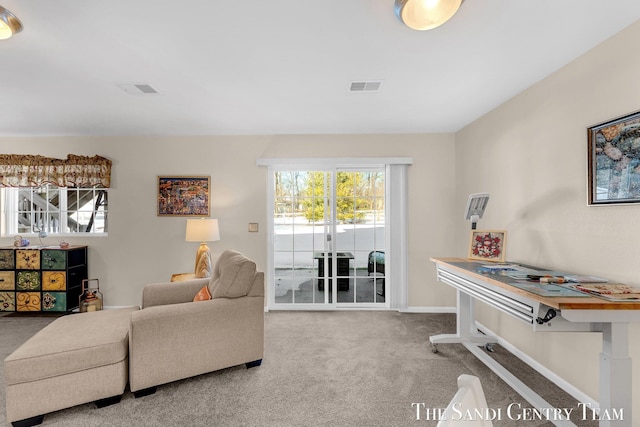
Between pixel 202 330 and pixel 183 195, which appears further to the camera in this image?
pixel 183 195

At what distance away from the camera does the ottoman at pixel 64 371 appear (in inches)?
69.6

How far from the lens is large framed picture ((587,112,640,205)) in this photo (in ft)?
5.56

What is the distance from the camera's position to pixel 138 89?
2.58 metres

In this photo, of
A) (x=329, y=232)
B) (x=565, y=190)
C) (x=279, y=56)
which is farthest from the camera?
(x=329, y=232)

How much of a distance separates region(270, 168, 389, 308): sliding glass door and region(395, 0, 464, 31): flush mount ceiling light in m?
2.51

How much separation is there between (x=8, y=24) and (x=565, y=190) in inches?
145

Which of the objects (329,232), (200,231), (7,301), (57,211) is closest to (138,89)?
(200,231)

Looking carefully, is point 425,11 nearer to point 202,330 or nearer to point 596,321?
point 596,321

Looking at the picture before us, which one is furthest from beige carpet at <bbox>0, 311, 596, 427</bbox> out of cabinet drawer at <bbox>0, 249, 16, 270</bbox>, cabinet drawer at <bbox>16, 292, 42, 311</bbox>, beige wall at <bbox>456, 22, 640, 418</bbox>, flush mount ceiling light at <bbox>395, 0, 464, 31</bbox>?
flush mount ceiling light at <bbox>395, 0, 464, 31</bbox>

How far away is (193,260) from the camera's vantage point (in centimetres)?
397

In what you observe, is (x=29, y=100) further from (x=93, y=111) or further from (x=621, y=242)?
(x=621, y=242)

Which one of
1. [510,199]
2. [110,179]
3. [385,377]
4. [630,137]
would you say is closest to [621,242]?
[630,137]

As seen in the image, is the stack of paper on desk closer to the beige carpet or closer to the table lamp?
the beige carpet

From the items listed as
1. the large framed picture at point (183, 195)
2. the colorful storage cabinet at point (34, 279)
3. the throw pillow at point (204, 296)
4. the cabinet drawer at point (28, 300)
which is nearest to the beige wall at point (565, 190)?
the throw pillow at point (204, 296)
